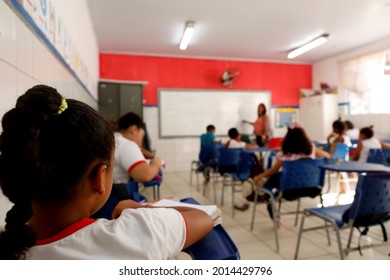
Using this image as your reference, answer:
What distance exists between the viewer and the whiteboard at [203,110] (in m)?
6.23

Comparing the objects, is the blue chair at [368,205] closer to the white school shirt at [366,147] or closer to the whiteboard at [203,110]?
the white school shirt at [366,147]

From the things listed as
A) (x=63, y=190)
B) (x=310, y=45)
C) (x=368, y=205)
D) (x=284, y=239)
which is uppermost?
(x=310, y=45)

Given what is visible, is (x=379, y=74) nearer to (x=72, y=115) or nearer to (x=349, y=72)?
(x=349, y=72)

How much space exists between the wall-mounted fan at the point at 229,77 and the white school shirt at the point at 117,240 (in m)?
6.10

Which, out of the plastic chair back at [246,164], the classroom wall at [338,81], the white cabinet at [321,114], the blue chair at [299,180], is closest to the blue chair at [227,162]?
the plastic chair back at [246,164]

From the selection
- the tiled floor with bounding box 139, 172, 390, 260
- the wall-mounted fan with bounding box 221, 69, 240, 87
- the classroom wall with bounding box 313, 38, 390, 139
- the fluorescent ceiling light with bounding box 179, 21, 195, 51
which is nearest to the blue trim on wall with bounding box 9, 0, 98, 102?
the tiled floor with bounding box 139, 172, 390, 260

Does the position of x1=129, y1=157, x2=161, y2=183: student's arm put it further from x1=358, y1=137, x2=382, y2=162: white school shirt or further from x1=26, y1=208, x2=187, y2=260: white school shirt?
x1=358, y1=137, x2=382, y2=162: white school shirt

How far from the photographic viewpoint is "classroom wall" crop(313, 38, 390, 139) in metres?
5.05

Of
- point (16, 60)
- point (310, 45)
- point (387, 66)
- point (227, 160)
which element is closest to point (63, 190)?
point (16, 60)

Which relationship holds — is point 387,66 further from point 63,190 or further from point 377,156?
point 63,190

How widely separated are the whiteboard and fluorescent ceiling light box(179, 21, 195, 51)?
111 centimetres

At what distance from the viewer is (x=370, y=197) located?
1.63m

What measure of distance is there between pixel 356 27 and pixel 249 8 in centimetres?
203

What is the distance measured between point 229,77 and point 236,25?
204 centimetres
